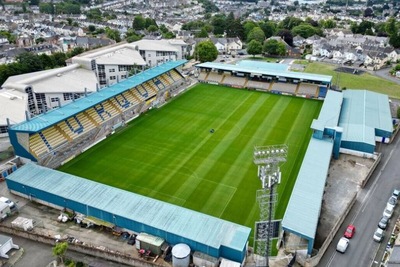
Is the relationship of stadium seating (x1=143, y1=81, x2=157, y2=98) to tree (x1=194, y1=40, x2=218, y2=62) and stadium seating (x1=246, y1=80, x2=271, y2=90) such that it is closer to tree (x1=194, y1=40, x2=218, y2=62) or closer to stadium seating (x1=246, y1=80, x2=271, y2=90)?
stadium seating (x1=246, y1=80, x2=271, y2=90)

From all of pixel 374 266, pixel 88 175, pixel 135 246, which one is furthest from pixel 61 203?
pixel 374 266

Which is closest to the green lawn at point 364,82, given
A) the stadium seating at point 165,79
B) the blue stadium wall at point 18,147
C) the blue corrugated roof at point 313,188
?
the blue corrugated roof at point 313,188

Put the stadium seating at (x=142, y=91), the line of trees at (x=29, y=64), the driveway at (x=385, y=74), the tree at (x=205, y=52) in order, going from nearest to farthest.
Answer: the stadium seating at (x=142, y=91) < the line of trees at (x=29, y=64) < the driveway at (x=385, y=74) < the tree at (x=205, y=52)

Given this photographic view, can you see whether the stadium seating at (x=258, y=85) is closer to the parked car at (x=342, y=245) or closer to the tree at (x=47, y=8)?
the parked car at (x=342, y=245)

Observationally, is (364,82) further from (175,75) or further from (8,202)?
(8,202)

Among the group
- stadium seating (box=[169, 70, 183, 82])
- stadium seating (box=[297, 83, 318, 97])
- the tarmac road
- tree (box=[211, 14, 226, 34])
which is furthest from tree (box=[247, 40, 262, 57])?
the tarmac road

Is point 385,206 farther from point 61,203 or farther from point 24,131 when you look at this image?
point 24,131
